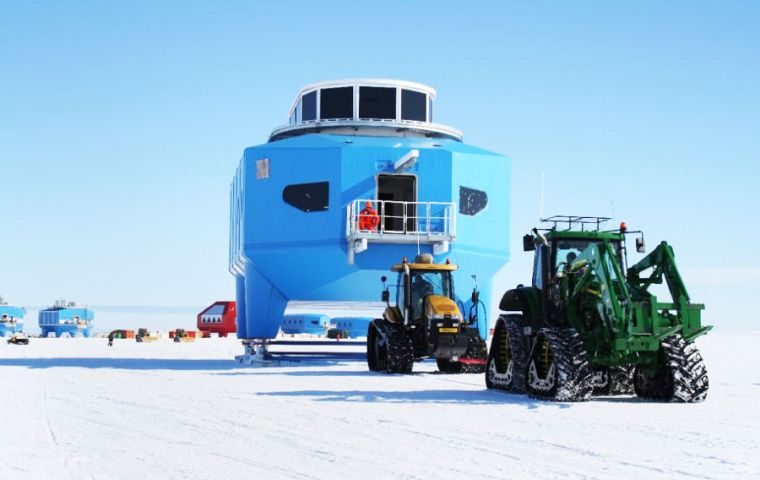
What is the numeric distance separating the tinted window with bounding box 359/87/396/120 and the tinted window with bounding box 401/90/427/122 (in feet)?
1.17

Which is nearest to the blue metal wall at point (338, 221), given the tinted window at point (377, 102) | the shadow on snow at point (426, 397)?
the tinted window at point (377, 102)

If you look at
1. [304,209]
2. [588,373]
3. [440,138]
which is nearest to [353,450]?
[588,373]

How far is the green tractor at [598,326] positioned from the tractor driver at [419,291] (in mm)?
5955

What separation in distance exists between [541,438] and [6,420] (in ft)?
22.0

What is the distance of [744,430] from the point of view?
12.3m

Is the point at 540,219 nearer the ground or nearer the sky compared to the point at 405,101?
nearer the ground

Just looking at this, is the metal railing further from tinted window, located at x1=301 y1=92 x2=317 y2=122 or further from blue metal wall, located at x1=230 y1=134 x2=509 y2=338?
tinted window, located at x1=301 y1=92 x2=317 y2=122

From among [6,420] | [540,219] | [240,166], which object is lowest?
[6,420]

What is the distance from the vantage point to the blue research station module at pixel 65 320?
87062mm

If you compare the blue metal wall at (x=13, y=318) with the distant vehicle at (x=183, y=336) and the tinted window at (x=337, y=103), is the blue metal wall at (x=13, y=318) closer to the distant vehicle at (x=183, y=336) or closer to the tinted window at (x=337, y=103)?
the distant vehicle at (x=183, y=336)

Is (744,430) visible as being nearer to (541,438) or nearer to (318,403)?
(541,438)

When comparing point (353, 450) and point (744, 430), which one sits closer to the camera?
point (353, 450)

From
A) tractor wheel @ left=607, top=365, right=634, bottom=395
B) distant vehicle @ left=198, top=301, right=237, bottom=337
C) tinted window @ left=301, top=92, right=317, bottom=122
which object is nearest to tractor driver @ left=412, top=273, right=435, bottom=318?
tractor wheel @ left=607, top=365, right=634, bottom=395

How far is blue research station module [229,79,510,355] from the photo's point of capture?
29031 mm
